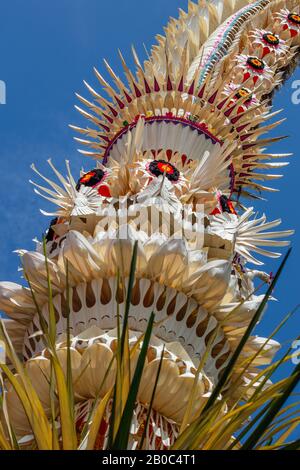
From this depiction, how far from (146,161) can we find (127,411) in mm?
9654

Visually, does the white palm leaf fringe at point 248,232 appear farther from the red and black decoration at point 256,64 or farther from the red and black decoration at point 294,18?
the red and black decoration at point 294,18

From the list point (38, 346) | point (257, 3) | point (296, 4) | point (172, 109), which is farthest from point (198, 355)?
point (296, 4)

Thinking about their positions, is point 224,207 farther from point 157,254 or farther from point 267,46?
point 267,46

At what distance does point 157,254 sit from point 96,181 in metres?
4.05

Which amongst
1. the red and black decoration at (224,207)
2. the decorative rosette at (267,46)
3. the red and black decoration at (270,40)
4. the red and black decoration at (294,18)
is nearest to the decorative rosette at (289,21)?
the red and black decoration at (294,18)

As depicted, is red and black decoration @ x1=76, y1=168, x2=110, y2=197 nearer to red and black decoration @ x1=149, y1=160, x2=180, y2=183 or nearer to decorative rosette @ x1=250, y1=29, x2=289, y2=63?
red and black decoration @ x1=149, y1=160, x2=180, y2=183

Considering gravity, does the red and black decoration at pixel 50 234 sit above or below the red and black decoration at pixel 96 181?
below

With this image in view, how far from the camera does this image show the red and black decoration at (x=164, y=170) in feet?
49.1

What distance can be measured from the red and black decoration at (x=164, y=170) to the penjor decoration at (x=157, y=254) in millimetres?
31

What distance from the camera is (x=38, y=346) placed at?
12.3 meters

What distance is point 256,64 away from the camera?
82.8 feet

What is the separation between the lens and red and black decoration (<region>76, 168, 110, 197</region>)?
15.0 m
